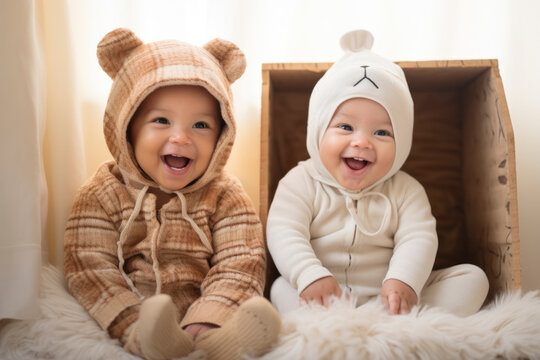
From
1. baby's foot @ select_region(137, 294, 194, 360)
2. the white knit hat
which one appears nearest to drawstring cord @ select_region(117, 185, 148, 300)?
baby's foot @ select_region(137, 294, 194, 360)

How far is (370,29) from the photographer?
4.33ft

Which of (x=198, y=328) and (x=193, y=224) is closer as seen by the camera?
(x=198, y=328)

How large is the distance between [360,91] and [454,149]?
486 mm

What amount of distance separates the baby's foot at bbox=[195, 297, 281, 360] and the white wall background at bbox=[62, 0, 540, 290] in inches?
24.8

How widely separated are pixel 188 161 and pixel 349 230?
37 cm

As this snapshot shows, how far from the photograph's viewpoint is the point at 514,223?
104 centimetres

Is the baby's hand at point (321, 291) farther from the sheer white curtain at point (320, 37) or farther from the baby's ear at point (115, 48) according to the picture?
the baby's ear at point (115, 48)

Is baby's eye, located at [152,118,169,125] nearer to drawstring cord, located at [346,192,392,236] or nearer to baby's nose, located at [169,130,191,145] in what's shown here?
baby's nose, located at [169,130,191,145]

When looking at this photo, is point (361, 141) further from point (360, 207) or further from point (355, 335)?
point (355, 335)

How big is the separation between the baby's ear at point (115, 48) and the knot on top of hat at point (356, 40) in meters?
0.45

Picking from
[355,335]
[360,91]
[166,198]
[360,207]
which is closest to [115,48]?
[166,198]

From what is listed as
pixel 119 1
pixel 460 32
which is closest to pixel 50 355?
pixel 119 1

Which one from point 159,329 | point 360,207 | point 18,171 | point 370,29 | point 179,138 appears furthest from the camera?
point 370,29

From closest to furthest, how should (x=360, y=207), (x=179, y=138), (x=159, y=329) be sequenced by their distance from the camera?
(x=159, y=329)
(x=179, y=138)
(x=360, y=207)
